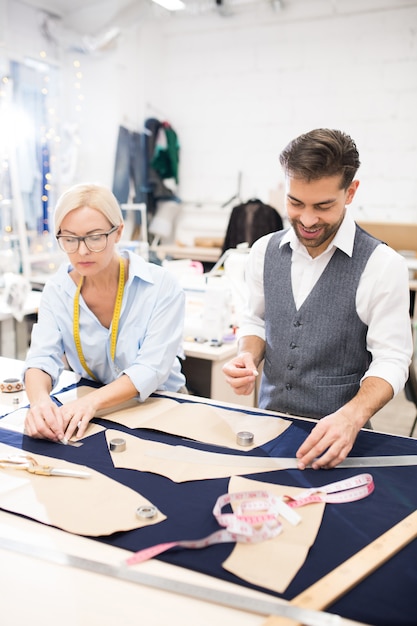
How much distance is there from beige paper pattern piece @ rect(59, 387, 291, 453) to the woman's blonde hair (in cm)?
54

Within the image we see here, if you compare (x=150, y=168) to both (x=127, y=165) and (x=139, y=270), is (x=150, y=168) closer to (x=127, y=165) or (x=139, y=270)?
(x=127, y=165)

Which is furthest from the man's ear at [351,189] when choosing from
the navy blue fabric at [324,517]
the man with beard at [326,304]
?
the navy blue fabric at [324,517]

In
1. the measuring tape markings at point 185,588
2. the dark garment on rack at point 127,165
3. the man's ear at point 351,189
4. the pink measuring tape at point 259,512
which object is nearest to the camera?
the measuring tape markings at point 185,588

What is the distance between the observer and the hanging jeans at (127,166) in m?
5.64

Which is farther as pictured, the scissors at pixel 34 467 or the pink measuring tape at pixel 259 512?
the scissors at pixel 34 467

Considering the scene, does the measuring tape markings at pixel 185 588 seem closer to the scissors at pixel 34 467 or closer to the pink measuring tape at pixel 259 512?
the pink measuring tape at pixel 259 512

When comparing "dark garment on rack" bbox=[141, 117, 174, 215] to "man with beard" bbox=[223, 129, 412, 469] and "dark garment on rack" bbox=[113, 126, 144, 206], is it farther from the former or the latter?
"man with beard" bbox=[223, 129, 412, 469]

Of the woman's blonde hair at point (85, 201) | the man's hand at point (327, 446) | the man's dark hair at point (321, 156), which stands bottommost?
the man's hand at point (327, 446)

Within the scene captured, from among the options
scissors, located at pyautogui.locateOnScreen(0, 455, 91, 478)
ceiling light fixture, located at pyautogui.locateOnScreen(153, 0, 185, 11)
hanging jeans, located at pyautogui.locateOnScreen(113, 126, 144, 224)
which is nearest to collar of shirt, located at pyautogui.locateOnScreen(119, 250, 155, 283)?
scissors, located at pyautogui.locateOnScreen(0, 455, 91, 478)

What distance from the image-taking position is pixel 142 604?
33.7 inches

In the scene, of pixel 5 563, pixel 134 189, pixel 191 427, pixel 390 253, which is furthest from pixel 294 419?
pixel 134 189

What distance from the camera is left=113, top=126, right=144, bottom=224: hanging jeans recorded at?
564cm

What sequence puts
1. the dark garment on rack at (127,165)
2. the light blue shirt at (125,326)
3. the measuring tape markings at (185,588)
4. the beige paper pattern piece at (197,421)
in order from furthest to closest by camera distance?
the dark garment on rack at (127,165)
the light blue shirt at (125,326)
the beige paper pattern piece at (197,421)
the measuring tape markings at (185,588)

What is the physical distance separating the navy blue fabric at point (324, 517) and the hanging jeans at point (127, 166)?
4600 millimetres
